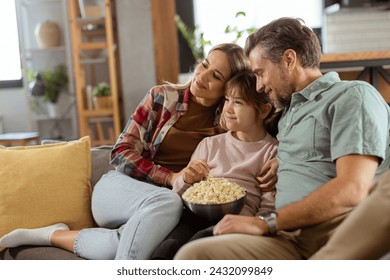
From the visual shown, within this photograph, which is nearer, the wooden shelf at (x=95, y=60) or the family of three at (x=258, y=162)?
the family of three at (x=258, y=162)

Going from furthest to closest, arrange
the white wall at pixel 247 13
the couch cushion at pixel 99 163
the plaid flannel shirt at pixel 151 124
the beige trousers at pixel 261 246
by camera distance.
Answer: the white wall at pixel 247 13 < the couch cushion at pixel 99 163 < the plaid flannel shirt at pixel 151 124 < the beige trousers at pixel 261 246

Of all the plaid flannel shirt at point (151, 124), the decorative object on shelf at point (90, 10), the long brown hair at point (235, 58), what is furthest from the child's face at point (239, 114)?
the decorative object on shelf at point (90, 10)

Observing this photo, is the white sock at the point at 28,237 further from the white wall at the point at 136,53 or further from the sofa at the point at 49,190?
the white wall at the point at 136,53

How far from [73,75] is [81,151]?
8.56 ft


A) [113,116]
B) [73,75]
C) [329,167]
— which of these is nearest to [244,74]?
[329,167]

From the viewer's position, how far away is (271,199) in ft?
3.64

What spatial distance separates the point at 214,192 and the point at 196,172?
0.45ft


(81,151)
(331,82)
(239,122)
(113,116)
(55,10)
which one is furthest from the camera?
(55,10)

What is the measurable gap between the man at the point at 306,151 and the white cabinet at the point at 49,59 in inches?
119

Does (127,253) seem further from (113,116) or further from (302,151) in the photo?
(113,116)

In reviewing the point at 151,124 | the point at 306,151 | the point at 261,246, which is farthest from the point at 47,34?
the point at 261,246

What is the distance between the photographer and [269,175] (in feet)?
3.67

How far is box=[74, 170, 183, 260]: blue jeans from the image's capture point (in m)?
1.04

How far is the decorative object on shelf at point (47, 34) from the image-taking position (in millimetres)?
3777
